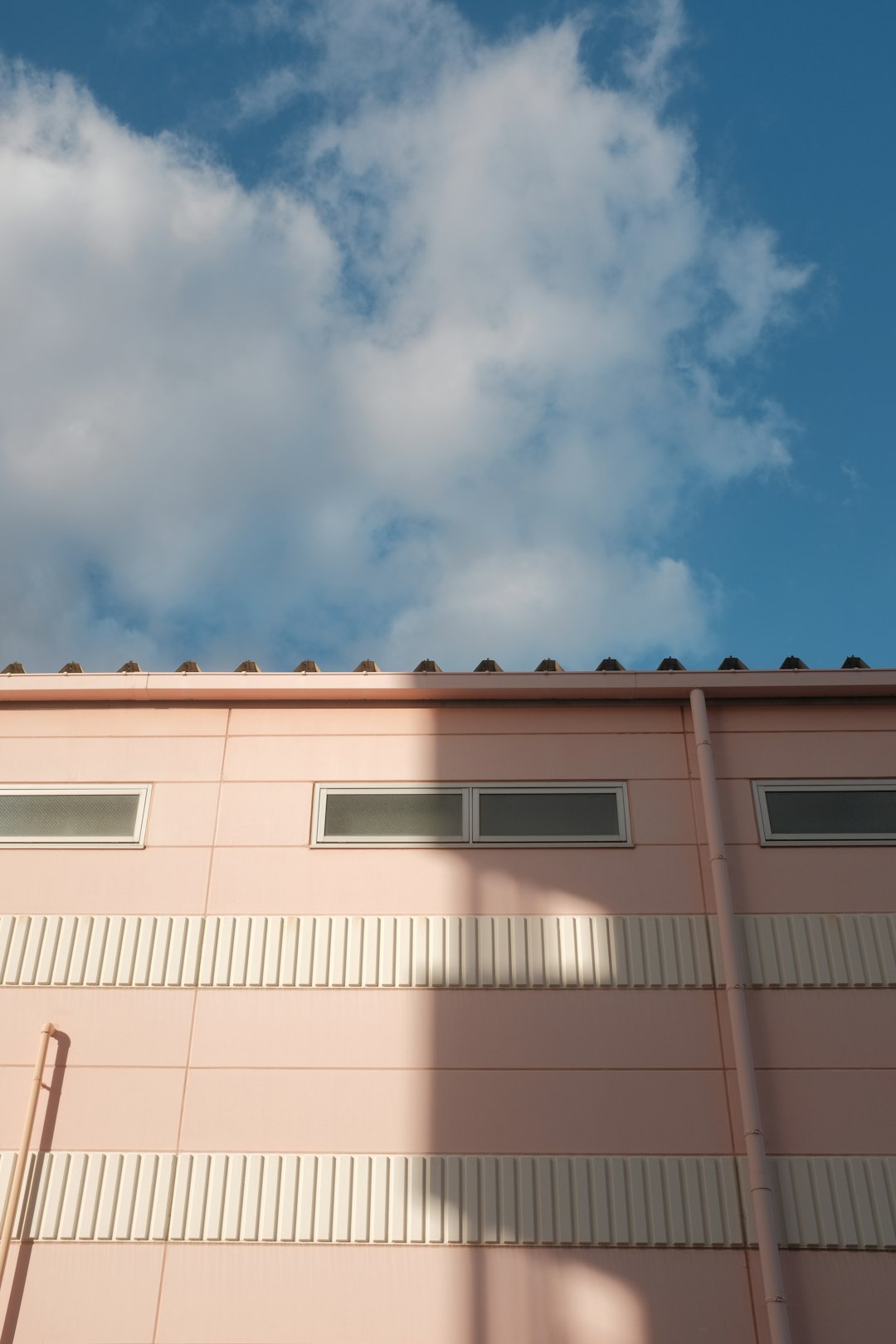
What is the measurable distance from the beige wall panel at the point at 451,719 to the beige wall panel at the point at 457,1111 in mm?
2418

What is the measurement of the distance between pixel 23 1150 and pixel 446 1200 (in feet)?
8.27

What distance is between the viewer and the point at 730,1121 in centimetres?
693

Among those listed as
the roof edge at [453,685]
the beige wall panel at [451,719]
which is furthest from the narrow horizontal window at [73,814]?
the beige wall panel at [451,719]

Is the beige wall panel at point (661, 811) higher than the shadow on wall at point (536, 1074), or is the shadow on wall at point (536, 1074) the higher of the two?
the beige wall panel at point (661, 811)

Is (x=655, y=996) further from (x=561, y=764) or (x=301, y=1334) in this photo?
(x=301, y=1334)

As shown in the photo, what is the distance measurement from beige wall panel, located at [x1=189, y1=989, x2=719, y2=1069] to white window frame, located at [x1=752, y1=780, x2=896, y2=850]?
1251mm

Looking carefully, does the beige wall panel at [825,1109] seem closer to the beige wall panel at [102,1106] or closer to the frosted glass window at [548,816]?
the frosted glass window at [548,816]

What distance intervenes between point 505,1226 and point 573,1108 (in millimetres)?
777

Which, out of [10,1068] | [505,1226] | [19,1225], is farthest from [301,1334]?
[10,1068]

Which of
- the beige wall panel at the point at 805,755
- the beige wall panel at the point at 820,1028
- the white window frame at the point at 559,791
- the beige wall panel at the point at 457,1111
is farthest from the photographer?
the beige wall panel at the point at 805,755

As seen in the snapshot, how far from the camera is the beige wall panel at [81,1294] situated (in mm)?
6500

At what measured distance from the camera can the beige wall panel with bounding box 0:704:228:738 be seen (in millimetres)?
8516

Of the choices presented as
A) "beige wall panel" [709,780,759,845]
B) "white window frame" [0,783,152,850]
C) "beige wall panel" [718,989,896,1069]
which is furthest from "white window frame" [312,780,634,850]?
"beige wall panel" [718,989,896,1069]

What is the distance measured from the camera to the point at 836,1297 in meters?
6.41
